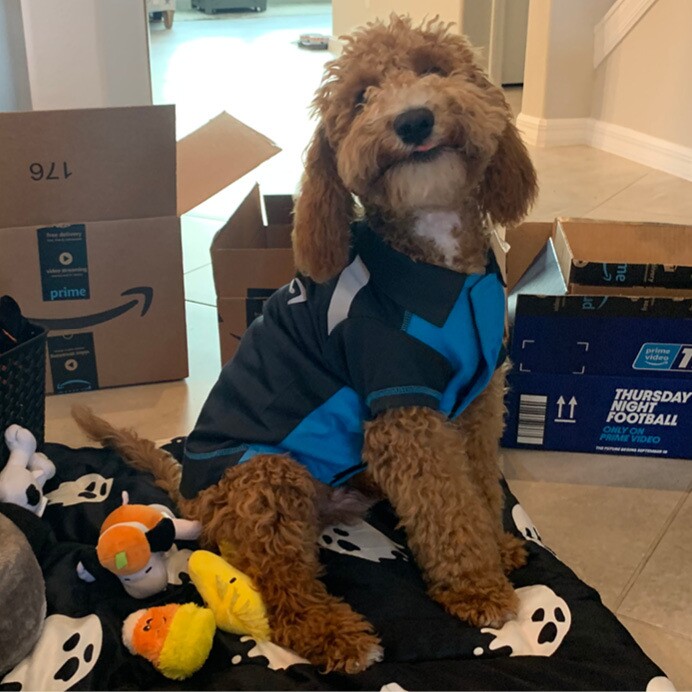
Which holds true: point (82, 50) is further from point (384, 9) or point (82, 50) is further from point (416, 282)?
point (384, 9)

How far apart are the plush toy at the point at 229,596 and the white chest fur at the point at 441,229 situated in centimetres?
63

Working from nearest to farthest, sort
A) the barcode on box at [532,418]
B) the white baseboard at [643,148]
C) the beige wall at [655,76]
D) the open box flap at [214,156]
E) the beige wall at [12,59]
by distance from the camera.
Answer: the barcode on box at [532,418], the open box flap at [214,156], the beige wall at [12,59], the beige wall at [655,76], the white baseboard at [643,148]

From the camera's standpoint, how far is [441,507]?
136cm

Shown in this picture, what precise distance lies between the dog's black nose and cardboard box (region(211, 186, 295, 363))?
778 mm

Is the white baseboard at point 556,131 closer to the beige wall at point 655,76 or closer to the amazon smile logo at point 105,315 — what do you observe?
the beige wall at point 655,76

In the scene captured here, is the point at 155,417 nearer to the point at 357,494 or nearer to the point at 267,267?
the point at 267,267

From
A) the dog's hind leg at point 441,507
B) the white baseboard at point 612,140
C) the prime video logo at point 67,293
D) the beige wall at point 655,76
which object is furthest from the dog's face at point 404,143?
the beige wall at point 655,76

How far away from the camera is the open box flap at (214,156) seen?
2176 mm

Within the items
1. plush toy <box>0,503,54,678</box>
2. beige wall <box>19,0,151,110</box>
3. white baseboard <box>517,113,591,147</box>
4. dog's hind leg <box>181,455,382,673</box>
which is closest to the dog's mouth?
dog's hind leg <box>181,455,382,673</box>

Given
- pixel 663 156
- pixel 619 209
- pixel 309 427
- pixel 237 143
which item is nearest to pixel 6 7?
pixel 237 143

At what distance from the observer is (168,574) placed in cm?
146

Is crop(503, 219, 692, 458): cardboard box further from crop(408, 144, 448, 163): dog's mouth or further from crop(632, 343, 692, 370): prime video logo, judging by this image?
crop(408, 144, 448, 163): dog's mouth

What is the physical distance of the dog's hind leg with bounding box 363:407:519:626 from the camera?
1.35m

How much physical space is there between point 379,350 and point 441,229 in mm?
251
